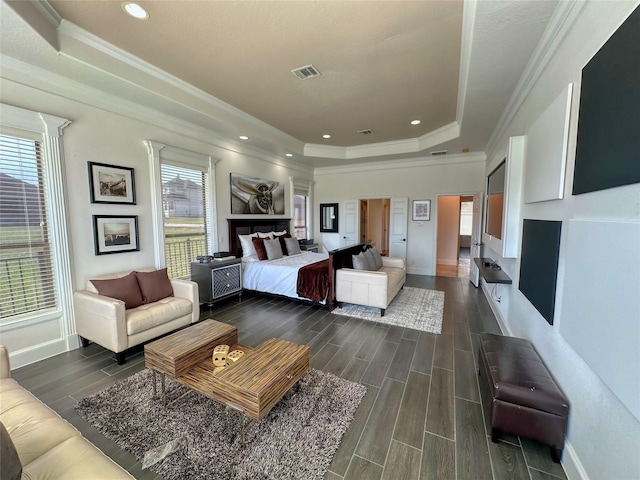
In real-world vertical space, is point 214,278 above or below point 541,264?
below

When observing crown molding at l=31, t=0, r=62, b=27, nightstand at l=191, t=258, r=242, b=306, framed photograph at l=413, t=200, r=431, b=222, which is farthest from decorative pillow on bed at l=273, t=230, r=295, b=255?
crown molding at l=31, t=0, r=62, b=27

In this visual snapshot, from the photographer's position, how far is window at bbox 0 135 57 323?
2447mm

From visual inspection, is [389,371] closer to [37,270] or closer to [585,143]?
[585,143]

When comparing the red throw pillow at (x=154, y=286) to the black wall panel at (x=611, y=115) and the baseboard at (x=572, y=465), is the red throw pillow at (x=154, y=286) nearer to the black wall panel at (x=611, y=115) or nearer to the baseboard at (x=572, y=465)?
the baseboard at (x=572, y=465)

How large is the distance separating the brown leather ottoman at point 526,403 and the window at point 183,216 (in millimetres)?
4197

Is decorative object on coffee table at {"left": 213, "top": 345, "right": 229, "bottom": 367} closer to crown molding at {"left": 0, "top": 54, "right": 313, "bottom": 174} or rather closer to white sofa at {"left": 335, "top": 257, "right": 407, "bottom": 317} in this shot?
white sofa at {"left": 335, "top": 257, "right": 407, "bottom": 317}

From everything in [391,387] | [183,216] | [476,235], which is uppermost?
[183,216]

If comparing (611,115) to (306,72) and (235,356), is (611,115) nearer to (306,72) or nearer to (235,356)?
(235,356)

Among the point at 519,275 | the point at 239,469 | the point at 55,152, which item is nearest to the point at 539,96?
the point at 519,275

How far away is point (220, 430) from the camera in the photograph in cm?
181

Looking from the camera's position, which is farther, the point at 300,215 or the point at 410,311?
the point at 300,215

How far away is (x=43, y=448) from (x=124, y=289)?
2.00m

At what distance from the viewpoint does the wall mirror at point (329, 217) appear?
25.2ft

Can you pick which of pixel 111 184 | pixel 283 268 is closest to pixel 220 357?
pixel 283 268
